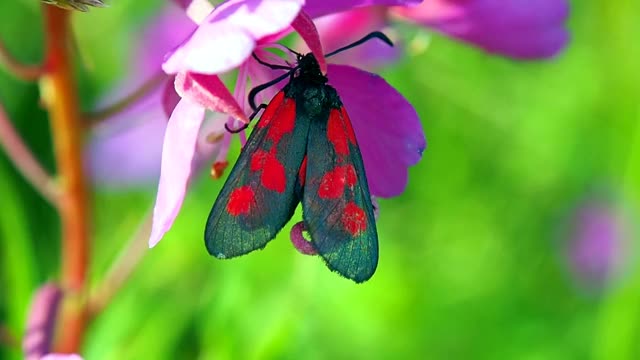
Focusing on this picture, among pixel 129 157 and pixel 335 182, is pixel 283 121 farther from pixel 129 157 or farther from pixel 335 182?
pixel 129 157

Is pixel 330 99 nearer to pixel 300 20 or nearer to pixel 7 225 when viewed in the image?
pixel 300 20

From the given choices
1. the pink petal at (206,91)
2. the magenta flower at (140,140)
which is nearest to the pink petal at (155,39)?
the magenta flower at (140,140)

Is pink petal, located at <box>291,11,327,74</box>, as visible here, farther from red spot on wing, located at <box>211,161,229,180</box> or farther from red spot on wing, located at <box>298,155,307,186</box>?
red spot on wing, located at <box>211,161,229,180</box>

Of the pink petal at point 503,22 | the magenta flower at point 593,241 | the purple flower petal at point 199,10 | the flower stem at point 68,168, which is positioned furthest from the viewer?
the magenta flower at point 593,241

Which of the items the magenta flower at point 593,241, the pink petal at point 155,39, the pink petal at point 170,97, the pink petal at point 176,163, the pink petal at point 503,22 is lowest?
the magenta flower at point 593,241

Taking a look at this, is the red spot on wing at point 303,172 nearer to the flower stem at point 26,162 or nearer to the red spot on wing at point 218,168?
the red spot on wing at point 218,168

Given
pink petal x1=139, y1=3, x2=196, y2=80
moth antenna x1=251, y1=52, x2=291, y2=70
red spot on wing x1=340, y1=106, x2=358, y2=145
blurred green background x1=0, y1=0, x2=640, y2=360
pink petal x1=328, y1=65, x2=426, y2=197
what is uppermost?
moth antenna x1=251, y1=52, x2=291, y2=70

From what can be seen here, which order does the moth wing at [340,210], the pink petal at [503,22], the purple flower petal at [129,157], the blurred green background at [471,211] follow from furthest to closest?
1. the purple flower petal at [129,157]
2. the blurred green background at [471,211]
3. the pink petal at [503,22]
4. the moth wing at [340,210]

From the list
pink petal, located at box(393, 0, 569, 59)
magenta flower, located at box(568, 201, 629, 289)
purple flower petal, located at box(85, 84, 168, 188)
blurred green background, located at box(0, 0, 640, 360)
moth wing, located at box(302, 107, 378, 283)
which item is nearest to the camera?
moth wing, located at box(302, 107, 378, 283)

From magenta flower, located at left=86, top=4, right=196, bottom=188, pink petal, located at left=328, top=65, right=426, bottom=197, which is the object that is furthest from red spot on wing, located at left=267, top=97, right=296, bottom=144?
magenta flower, located at left=86, top=4, right=196, bottom=188
